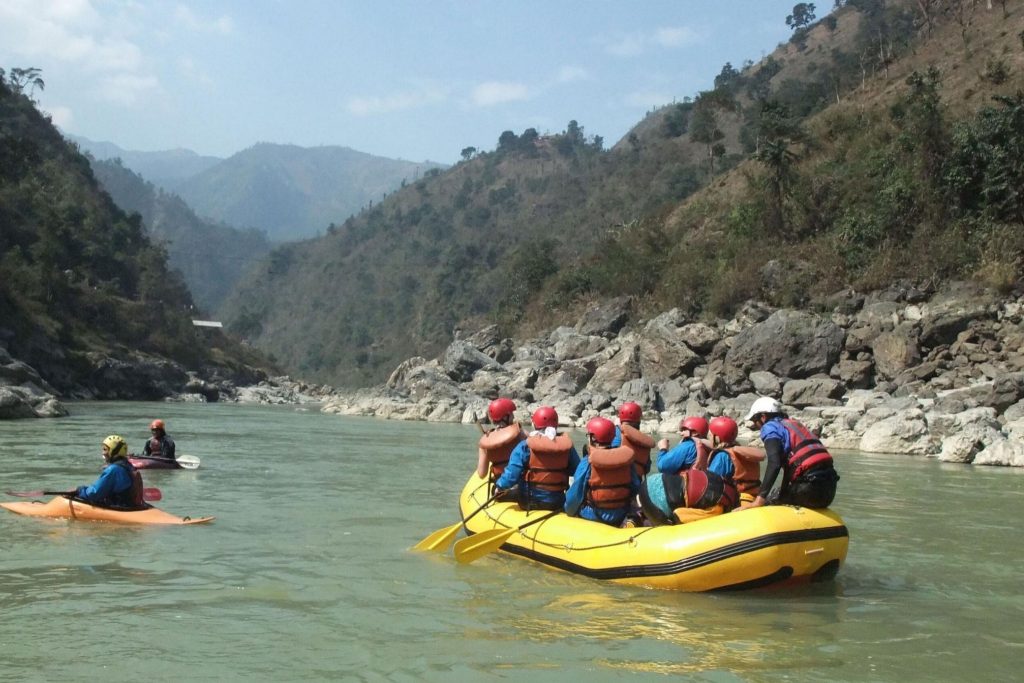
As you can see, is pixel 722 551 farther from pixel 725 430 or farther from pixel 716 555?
pixel 725 430

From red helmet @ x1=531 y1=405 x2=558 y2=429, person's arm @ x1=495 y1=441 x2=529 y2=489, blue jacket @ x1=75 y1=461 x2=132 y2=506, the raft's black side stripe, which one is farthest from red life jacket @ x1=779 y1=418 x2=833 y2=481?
blue jacket @ x1=75 y1=461 x2=132 y2=506

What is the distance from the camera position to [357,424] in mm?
30672

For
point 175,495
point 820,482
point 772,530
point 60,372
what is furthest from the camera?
point 60,372

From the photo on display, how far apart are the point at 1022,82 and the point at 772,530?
118 feet

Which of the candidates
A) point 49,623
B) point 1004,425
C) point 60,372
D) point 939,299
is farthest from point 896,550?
point 60,372

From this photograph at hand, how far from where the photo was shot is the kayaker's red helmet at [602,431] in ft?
24.6

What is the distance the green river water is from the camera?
5008mm

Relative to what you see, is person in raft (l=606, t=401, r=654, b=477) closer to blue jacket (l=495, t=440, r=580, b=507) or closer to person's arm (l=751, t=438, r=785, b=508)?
blue jacket (l=495, t=440, r=580, b=507)

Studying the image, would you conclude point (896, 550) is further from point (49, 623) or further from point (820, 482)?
point (49, 623)

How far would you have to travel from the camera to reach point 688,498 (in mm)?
7336

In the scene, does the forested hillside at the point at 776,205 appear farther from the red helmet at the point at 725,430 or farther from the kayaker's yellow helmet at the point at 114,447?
the kayaker's yellow helmet at the point at 114,447

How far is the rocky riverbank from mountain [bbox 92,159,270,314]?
13819cm

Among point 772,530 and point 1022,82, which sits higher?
point 1022,82

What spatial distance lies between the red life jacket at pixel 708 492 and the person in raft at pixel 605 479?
0.44 m
